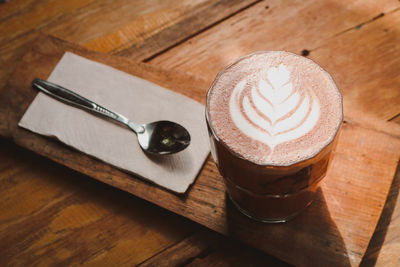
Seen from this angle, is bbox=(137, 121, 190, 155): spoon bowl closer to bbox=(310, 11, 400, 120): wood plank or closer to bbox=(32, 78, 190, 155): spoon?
bbox=(32, 78, 190, 155): spoon

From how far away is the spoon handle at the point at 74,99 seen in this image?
804 millimetres

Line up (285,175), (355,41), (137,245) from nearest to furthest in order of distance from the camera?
(285,175), (137,245), (355,41)

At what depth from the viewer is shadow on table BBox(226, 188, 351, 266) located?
2.19 ft

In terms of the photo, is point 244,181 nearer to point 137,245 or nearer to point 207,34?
point 137,245

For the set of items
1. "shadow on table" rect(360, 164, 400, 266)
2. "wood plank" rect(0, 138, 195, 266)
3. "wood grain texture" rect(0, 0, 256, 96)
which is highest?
"wood grain texture" rect(0, 0, 256, 96)

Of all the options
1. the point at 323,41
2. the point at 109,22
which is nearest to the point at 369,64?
the point at 323,41

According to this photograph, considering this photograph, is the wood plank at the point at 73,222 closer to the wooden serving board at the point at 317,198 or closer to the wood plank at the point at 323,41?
the wooden serving board at the point at 317,198

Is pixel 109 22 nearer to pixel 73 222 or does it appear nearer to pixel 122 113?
pixel 122 113

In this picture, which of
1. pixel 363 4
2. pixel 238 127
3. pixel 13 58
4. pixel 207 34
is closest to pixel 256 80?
pixel 238 127

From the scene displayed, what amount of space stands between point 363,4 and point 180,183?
63cm

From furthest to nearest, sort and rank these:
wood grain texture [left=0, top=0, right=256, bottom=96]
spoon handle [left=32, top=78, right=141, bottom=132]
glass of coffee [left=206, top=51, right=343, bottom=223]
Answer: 1. wood grain texture [left=0, top=0, right=256, bottom=96]
2. spoon handle [left=32, top=78, right=141, bottom=132]
3. glass of coffee [left=206, top=51, right=343, bottom=223]

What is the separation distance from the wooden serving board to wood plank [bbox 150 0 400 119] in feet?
0.36

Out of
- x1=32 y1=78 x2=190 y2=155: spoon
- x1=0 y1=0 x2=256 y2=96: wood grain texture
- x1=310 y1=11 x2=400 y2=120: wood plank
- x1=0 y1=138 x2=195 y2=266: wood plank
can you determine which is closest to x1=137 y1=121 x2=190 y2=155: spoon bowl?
x1=32 y1=78 x2=190 y2=155: spoon

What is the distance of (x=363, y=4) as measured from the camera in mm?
942
